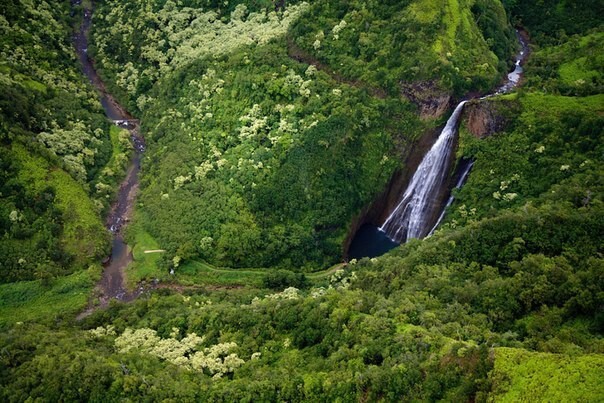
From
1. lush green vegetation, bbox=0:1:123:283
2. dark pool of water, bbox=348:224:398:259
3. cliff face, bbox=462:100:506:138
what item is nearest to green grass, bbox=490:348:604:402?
dark pool of water, bbox=348:224:398:259

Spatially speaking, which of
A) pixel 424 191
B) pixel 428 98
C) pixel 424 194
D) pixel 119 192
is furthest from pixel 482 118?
pixel 119 192

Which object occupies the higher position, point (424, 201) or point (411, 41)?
point (411, 41)

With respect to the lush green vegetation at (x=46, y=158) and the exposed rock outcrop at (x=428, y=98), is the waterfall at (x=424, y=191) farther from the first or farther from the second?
the lush green vegetation at (x=46, y=158)

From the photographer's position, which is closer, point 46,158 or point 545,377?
point 545,377

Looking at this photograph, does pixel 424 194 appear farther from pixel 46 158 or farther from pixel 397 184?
pixel 46 158

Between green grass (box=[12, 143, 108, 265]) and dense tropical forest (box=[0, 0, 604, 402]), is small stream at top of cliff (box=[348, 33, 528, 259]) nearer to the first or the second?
dense tropical forest (box=[0, 0, 604, 402])

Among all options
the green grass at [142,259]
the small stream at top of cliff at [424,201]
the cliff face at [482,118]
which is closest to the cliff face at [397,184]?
the small stream at top of cliff at [424,201]

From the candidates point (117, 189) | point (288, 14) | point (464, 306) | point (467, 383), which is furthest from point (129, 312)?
point (288, 14)

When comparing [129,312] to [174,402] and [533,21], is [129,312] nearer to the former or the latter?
[174,402]
